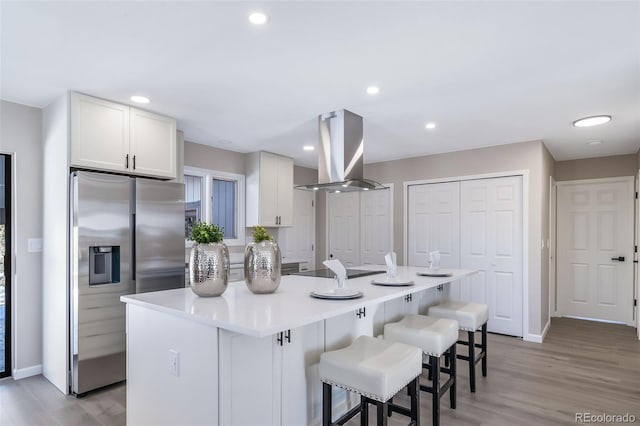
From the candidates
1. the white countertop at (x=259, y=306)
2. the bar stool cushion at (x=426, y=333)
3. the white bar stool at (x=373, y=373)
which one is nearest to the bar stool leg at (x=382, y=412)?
the white bar stool at (x=373, y=373)

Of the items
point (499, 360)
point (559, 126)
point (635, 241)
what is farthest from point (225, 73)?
point (635, 241)

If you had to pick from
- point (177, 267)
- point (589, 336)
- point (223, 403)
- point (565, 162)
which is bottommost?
point (589, 336)

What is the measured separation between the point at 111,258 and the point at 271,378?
1.98m

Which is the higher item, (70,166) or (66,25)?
(66,25)

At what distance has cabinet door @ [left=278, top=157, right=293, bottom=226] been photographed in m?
5.33

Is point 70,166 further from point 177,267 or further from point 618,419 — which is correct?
point 618,419

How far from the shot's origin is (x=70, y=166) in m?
2.92

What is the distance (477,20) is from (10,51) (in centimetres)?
274

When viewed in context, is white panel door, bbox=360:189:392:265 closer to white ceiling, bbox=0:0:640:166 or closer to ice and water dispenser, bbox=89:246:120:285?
white ceiling, bbox=0:0:640:166

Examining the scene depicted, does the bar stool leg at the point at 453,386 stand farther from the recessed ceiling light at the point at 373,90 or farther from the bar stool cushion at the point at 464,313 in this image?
the recessed ceiling light at the point at 373,90

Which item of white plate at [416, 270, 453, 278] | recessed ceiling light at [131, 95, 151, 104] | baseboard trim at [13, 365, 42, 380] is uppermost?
recessed ceiling light at [131, 95, 151, 104]

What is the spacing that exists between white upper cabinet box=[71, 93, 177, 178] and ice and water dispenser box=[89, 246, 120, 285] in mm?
677

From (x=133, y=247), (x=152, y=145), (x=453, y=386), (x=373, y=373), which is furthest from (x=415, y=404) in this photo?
(x=152, y=145)

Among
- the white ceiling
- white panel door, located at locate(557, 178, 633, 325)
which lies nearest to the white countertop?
the white ceiling
